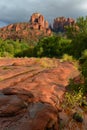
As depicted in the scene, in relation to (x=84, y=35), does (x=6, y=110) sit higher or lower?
lower

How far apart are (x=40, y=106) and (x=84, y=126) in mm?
2505

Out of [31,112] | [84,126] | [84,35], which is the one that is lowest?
[84,126]

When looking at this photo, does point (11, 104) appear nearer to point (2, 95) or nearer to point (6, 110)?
point (6, 110)

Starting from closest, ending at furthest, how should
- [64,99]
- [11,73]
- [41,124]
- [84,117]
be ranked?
1. [41,124]
2. [84,117]
3. [64,99]
4. [11,73]

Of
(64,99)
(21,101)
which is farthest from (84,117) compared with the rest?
(21,101)

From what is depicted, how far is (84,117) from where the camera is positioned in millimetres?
15516

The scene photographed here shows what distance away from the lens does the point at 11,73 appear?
78.7 ft

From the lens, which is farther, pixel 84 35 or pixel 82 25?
pixel 82 25

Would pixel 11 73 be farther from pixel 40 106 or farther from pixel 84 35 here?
pixel 84 35

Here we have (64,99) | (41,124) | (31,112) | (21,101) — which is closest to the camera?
(41,124)

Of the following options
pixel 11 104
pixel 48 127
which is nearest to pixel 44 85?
pixel 11 104

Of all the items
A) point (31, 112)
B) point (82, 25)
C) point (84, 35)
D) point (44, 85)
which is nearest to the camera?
point (31, 112)

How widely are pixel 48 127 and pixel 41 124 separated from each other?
476 mm

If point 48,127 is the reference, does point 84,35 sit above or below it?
above
